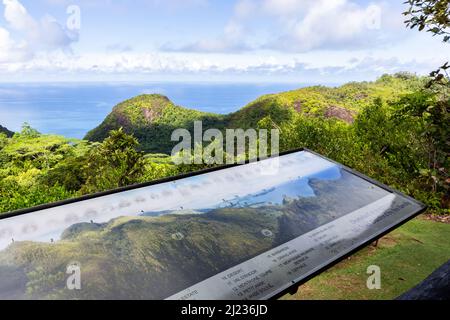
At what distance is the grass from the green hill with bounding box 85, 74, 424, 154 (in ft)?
92.4

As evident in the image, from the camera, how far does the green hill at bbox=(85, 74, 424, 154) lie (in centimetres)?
3641

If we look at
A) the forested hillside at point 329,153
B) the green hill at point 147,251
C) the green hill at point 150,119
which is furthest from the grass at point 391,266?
the green hill at point 150,119

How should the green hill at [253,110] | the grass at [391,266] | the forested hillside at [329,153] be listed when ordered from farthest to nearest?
the green hill at [253,110]
the forested hillside at [329,153]
the grass at [391,266]

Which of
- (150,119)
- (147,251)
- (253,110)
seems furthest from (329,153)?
(150,119)

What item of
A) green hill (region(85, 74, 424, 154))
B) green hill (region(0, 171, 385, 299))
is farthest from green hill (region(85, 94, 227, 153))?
green hill (region(0, 171, 385, 299))

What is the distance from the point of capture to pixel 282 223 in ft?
8.79

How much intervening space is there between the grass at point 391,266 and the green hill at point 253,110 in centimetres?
2816

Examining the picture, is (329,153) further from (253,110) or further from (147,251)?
(253,110)

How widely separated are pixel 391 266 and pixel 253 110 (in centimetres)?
3568

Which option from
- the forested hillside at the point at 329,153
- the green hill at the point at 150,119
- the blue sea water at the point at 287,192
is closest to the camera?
the blue sea water at the point at 287,192

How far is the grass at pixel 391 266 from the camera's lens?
3.82 metres

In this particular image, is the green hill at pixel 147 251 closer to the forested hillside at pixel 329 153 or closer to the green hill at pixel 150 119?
the forested hillside at pixel 329 153

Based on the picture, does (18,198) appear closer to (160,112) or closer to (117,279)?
(117,279)
